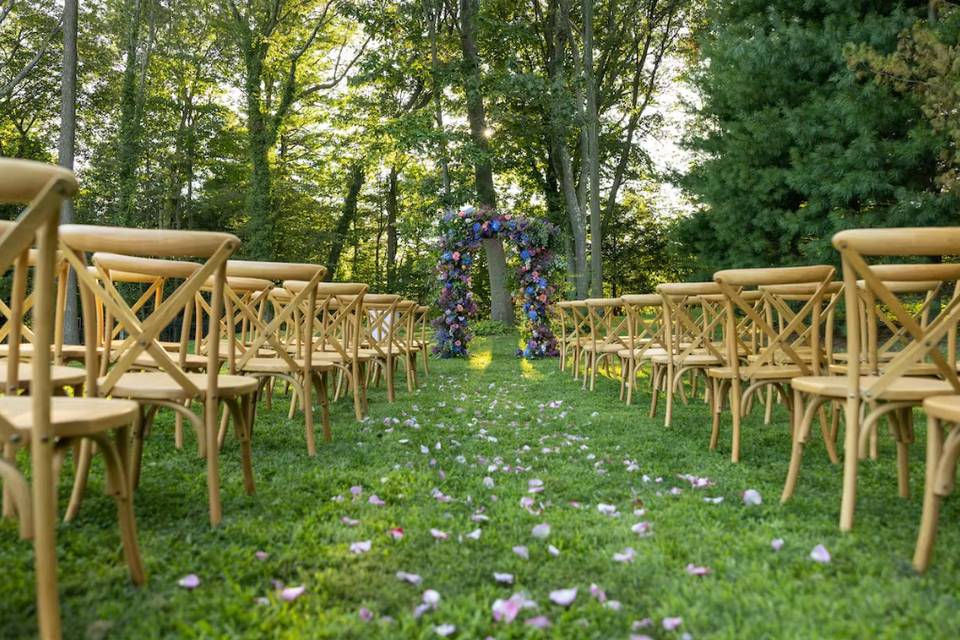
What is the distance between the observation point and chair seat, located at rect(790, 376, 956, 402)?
229cm

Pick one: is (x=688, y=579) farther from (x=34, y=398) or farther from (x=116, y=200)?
(x=116, y=200)

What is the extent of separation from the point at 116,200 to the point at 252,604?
1874cm

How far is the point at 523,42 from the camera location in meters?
16.9

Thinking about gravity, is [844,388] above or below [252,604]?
above

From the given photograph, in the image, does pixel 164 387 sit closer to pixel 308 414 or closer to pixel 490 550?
pixel 490 550

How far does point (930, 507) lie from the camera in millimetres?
1992

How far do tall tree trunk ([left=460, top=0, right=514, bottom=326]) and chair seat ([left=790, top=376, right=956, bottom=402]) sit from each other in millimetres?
12692

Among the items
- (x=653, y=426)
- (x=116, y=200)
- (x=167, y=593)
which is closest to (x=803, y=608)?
(x=167, y=593)

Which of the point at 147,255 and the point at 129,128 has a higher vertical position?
the point at 129,128

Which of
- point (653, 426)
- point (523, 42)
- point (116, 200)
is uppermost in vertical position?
point (523, 42)

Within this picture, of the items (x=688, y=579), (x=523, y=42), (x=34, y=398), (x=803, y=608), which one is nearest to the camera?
(x=34, y=398)

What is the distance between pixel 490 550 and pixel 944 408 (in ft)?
4.64

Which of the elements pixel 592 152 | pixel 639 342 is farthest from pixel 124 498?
pixel 592 152

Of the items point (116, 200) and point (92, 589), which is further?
point (116, 200)
